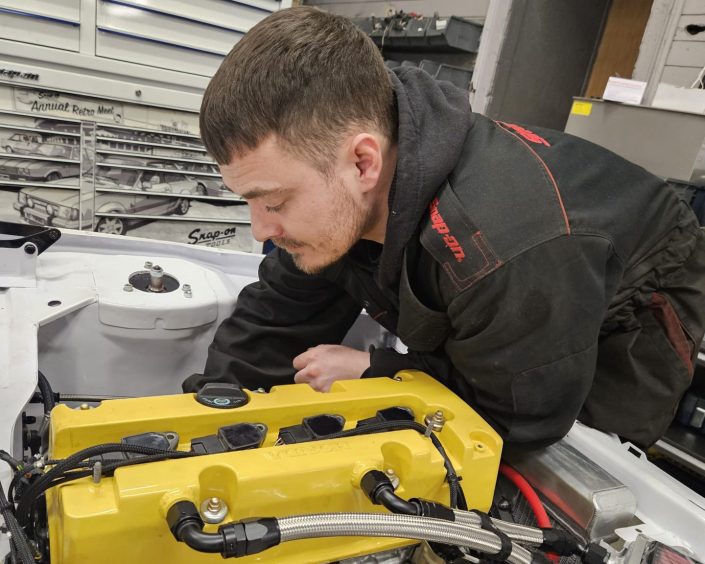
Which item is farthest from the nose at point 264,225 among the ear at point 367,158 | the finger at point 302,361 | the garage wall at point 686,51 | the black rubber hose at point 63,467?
the garage wall at point 686,51

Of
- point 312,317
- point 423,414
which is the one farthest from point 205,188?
point 423,414

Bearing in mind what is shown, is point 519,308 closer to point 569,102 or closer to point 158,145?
point 158,145

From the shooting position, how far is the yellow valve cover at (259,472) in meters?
0.46

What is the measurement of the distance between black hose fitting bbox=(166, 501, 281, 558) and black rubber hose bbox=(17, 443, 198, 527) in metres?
0.09

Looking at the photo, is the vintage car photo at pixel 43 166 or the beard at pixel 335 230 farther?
the vintage car photo at pixel 43 166

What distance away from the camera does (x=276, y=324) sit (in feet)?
3.52

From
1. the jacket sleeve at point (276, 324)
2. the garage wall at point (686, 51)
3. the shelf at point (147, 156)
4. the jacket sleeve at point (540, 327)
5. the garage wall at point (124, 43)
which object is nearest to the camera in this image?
the jacket sleeve at point (540, 327)

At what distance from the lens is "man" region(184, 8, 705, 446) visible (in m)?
0.66

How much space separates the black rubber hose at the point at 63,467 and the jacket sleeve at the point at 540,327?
0.39 m

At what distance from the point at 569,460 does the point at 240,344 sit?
59cm

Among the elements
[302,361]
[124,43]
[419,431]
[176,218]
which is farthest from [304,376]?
[124,43]

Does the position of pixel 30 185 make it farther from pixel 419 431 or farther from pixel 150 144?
pixel 419 431

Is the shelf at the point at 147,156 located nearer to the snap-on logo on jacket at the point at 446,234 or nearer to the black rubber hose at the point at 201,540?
the snap-on logo on jacket at the point at 446,234

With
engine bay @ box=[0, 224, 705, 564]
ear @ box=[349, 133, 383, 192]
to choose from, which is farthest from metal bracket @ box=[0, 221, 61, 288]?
ear @ box=[349, 133, 383, 192]
